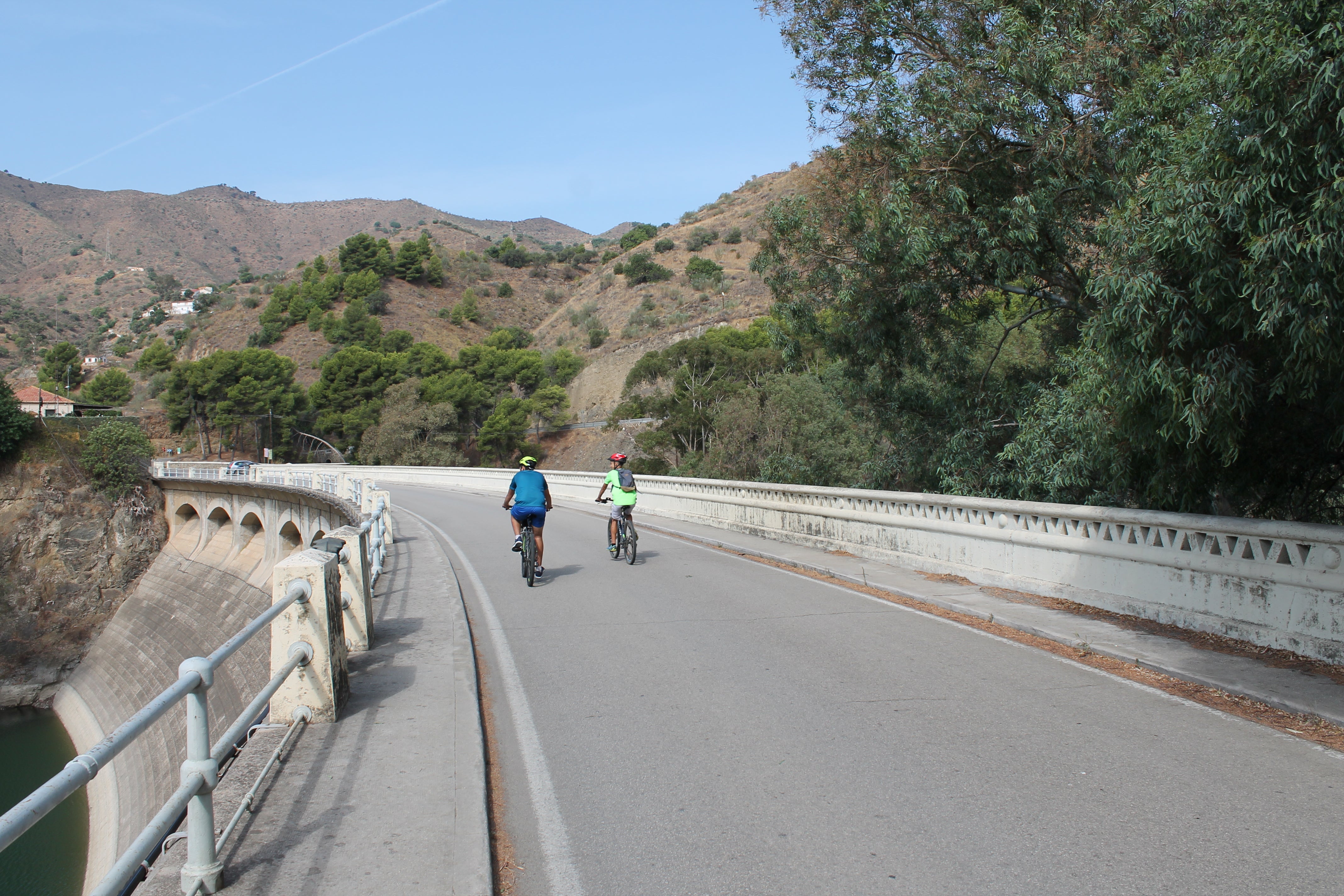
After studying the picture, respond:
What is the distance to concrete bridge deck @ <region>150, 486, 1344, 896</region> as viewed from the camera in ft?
12.2

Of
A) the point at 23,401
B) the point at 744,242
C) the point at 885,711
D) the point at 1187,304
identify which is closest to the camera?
the point at 885,711

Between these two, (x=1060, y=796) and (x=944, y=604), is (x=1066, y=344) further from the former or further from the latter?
(x=1060, y=796)

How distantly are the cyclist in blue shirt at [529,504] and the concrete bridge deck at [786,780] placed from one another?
386 centimetres

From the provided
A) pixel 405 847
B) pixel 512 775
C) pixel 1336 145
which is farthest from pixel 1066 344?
pixel 405 847

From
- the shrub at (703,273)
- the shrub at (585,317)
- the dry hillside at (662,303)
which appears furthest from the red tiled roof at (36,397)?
the shrub at (703,273)

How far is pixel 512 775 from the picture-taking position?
5.13m

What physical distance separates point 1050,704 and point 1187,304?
3.30m

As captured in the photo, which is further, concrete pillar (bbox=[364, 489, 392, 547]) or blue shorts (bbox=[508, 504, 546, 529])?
concrete pillar (bbox=[364, 489, 392, 547])

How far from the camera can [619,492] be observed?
14570 mm

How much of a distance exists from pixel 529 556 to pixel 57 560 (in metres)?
49.6

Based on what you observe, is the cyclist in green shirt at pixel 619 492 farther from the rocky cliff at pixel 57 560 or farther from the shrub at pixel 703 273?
the shrub at pixel 703 273

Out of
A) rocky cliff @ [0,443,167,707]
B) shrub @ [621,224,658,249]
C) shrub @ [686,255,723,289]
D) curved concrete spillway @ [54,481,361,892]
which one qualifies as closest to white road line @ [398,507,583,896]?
curved concrete spillway @ [54,481,361,892]

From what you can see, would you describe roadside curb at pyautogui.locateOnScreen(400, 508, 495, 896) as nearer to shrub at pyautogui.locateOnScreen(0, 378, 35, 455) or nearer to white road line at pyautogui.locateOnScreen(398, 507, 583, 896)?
white road line at pyautogui.locateOnScreen(398, 507, 583, 896)

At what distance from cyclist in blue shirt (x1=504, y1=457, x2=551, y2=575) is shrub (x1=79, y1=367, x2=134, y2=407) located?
10940 centimetres
